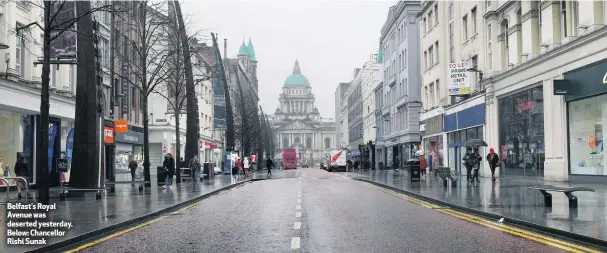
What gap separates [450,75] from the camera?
39.6 m

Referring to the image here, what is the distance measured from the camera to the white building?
1528 inches

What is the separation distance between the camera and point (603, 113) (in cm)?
2361

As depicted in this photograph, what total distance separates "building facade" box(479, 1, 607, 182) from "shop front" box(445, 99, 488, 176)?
5.56 ft

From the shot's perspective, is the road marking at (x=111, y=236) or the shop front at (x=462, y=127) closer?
the road marking at (x=111, y=236)

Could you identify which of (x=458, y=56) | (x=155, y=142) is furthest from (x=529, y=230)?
(x=155, y=142)

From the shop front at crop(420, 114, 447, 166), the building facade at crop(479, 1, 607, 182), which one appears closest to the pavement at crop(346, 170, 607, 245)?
the building facade at crop(479, 1, 607, 182)

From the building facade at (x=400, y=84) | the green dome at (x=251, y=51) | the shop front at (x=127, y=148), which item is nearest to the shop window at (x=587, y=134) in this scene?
the shop front at (x=127, y=148)

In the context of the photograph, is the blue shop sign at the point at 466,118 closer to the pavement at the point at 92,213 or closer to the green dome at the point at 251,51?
the pavement at the point at 92,213

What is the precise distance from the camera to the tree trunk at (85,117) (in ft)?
72.9

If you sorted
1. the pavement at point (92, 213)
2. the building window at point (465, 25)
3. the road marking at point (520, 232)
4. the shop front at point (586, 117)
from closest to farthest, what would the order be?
the road marking at point (520, 232) < the pavement at point (92, 213) < the shop front at point (586, 117) < the building window at point (465, 25)

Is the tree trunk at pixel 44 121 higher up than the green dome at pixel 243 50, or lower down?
lower down

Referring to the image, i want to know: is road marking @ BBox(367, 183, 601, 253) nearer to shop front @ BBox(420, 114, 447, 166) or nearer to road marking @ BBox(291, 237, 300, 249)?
road marking @ BBox(291, 237, 300, 249)

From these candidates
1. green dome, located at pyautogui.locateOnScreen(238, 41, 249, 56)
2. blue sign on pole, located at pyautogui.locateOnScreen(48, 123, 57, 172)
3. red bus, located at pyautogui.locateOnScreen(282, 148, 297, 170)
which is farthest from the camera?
green dome, located at pyautogui.locateOnScreen(238, 41, 249, 56)

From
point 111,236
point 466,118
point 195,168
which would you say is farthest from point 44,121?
point 466,118
